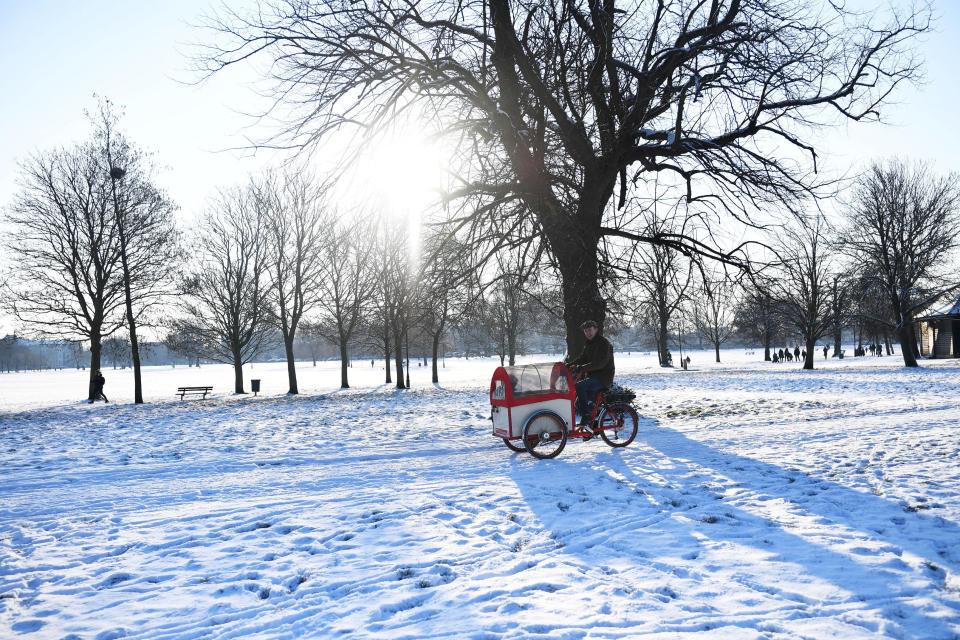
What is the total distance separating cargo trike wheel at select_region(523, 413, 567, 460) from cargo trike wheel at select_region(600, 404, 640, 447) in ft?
3.14

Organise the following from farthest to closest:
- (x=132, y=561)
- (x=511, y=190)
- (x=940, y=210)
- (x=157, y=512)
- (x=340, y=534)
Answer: (x=940, y=210) → (x=511, y=190) → (x=157, y=512) → (x=340, y=534) → (x=132, y=561)

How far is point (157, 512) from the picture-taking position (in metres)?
5.41

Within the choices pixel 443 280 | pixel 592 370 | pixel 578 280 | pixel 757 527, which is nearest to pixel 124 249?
pixel 443 280

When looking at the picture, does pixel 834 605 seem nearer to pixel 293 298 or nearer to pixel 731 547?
pixel 731 547

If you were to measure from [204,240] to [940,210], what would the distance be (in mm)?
40789

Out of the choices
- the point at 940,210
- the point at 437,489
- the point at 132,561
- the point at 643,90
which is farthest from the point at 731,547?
the point at 940,210

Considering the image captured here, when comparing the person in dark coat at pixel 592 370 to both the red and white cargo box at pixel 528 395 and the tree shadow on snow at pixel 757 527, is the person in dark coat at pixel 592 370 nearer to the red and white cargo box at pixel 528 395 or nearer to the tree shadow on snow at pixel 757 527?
the red and white cargo box at pixel 528 395

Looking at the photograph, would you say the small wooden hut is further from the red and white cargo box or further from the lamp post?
the lamp post

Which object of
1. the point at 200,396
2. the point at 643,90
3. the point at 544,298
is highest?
the point at 643,90

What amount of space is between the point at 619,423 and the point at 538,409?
65.2 inches

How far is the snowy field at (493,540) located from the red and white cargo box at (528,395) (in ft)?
1.87

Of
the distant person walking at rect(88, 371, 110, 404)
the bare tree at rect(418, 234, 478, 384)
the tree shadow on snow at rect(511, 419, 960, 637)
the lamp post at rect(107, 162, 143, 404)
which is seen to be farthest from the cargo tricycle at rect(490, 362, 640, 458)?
the distant person walking at rect(88, 371, 110, 404)

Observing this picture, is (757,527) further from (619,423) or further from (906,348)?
(906,348)

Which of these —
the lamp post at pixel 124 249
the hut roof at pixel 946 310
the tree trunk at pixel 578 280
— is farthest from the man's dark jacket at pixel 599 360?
the hut roof at pixel 946 310
